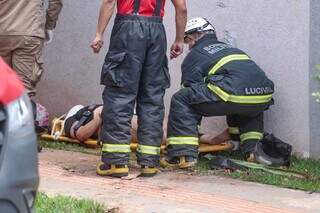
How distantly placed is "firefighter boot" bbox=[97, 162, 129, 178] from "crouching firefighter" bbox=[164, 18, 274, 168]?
24.0 inches

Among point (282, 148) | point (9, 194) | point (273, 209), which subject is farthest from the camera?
point (282, 148)

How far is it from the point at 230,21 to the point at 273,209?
113 inches

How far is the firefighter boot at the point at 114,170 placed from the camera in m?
6.21

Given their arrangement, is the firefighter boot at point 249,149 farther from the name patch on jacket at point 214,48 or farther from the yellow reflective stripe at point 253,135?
the name patch on jacket at point 214,48

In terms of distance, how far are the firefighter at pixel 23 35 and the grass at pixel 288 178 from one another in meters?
1.88

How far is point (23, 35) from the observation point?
6.95 meters

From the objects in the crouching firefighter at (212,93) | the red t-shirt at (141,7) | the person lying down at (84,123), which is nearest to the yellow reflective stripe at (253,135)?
the crouching firefighter at (212,93)

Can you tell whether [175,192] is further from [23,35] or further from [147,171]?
[23,35]

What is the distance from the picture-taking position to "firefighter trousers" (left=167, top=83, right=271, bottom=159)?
664cm

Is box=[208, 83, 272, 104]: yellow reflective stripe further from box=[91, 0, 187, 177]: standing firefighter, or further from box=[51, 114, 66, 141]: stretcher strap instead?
box=[51, 114, 66, 141]: stretcher strap

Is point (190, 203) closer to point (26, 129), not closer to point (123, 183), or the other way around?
point (123, 183)

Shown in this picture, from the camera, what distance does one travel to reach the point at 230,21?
7.60 meters

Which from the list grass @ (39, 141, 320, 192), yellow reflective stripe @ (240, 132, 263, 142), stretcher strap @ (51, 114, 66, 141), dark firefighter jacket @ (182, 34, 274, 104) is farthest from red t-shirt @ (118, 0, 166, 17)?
stretcher strap @ (51, 114, 66, 141)

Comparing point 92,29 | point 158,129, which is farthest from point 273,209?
point 92,29
